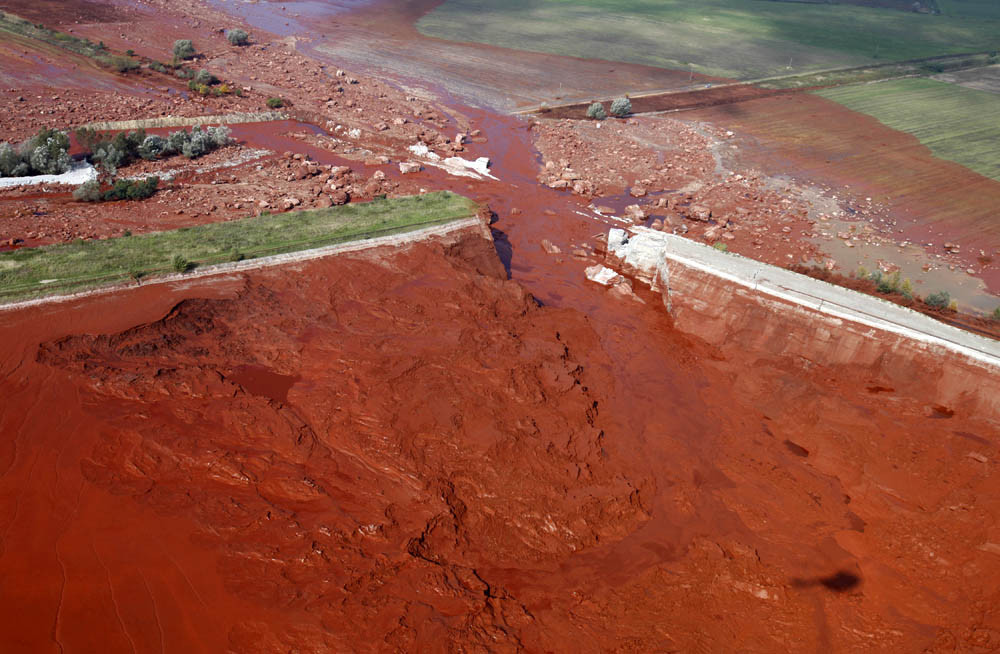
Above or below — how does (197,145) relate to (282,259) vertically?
above

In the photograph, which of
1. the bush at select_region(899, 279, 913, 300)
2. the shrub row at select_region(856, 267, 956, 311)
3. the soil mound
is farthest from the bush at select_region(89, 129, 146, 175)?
the bush at select_region(899, 279, 913, 300)

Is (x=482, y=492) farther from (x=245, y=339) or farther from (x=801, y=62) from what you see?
(x=801, y=62)

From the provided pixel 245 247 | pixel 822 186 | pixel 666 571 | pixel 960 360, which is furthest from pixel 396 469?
pixel 822 186

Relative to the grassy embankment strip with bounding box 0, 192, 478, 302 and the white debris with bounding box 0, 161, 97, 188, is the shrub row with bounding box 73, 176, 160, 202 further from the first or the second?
the grassy embankment strip with bounding box 0, 192, 478, 302

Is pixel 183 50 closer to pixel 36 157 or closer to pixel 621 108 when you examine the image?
pixel 36 157

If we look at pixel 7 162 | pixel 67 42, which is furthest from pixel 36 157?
pixel 67 42

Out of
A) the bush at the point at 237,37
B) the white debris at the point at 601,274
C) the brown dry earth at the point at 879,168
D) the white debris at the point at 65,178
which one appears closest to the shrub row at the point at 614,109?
the brown dry earth at the point at 879,168
